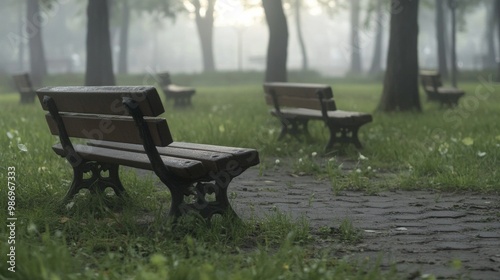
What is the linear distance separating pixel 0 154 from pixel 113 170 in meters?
2.08

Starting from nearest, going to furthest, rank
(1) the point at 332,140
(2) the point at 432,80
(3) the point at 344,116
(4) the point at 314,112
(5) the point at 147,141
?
1. (5) the point at 147,141
2. (3) the point at 344,116
3. (1) the point at 332,140
4. (4) the point at 314,112
5. (2) the point at 432,80

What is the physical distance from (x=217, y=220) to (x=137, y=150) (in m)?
0.93

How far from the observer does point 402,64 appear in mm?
14898

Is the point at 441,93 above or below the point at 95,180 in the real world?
below

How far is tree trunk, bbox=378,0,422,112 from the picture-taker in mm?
14828

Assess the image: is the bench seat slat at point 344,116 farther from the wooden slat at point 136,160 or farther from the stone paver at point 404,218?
the wooden slat at point 136,160

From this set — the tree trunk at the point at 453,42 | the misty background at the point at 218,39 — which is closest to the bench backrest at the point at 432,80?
the tree trunk at the point at 453,42

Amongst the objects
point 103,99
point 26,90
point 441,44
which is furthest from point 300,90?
point 441,44

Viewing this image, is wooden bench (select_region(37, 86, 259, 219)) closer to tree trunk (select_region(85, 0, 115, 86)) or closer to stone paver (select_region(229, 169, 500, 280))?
stone paver (select_region(229, 169, 500, 280))

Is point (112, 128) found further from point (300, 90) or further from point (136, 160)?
A: point (300, 90)

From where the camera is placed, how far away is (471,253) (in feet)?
15.7

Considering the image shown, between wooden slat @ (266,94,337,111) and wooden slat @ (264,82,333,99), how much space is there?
0.05 meters

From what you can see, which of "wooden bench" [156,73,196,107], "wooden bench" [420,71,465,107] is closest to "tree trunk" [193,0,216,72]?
"wooden bench" [156,73,196,107]

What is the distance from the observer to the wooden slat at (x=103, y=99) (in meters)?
4.95
